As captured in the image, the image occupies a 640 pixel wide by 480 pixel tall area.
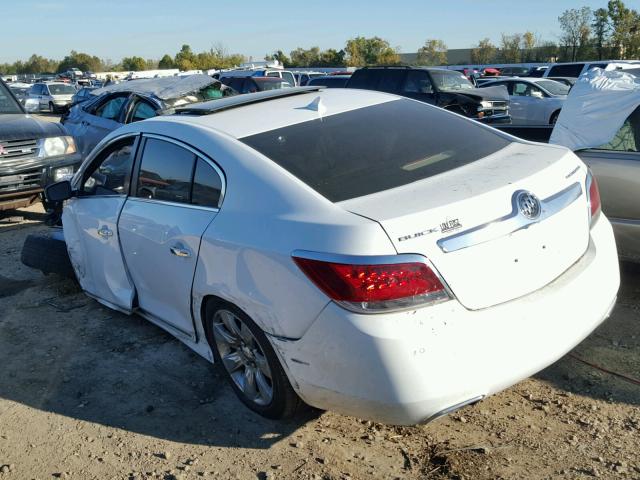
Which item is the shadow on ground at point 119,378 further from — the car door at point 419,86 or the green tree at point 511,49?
the green tree at point 511,49

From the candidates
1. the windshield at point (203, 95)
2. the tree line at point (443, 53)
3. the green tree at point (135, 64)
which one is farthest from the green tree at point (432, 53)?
the windshield at point (203, 95)

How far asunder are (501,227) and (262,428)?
160 cm

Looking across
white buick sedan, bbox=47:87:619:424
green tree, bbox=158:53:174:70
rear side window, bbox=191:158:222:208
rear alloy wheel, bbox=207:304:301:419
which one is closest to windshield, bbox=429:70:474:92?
white buick sedan, bbox=47:87:619:424

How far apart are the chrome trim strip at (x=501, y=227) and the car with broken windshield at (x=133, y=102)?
747 cm

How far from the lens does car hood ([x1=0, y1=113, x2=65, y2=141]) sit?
7.74 meters

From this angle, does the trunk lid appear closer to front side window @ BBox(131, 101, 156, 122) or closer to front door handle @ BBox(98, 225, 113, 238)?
front door handle @ BBox(98, 225, 113, 238)

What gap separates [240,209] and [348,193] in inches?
21.6

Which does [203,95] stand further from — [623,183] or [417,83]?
[623,183]

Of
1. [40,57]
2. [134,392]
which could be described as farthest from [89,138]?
[40,57]

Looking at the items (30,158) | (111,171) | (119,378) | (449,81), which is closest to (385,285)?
(119,378)

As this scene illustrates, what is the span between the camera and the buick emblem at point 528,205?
2838mm

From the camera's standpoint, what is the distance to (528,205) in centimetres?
287

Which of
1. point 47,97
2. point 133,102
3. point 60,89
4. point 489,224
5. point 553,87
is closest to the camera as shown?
point 489,224

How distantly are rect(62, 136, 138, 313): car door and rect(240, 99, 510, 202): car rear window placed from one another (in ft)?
4.24
